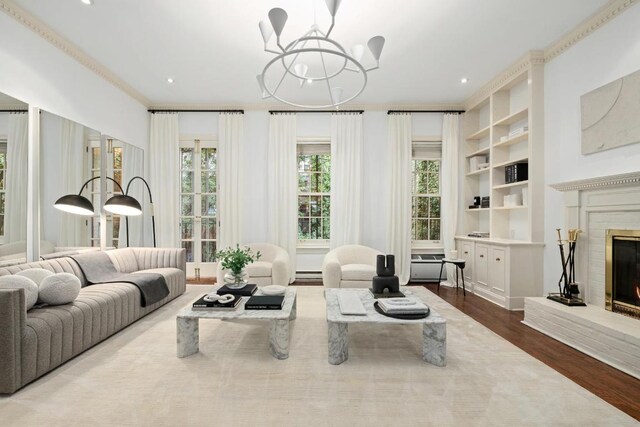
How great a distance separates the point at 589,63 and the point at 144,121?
621cm

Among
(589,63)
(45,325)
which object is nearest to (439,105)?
(589,63)

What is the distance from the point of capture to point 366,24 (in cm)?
311

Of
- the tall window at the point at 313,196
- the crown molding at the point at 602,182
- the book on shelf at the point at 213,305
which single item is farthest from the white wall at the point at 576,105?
the book on shelf at the point at 213,305

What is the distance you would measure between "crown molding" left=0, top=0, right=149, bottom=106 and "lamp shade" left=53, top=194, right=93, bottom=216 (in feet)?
5.62

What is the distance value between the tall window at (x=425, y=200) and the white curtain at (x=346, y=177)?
1.08m

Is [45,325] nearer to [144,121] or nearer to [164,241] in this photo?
[164,241]

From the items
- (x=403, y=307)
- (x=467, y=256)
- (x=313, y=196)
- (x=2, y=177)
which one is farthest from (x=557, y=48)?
(x=2, y=177)

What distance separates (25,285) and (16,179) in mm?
1387

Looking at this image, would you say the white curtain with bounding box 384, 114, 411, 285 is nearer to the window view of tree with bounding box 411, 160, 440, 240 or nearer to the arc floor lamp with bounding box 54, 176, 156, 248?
Answer: the window view of tree with bounding box 411, 160, 440, 240

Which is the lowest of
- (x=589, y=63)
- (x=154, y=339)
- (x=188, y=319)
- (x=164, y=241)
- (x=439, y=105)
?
(x=154, y=339)

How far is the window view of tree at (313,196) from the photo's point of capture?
553 centimetres

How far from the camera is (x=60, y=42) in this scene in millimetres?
3400

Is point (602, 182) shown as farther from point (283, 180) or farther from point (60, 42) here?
point (60, 42)

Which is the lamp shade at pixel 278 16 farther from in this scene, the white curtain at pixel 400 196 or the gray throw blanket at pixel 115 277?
the white curtain at pixel 400 196
